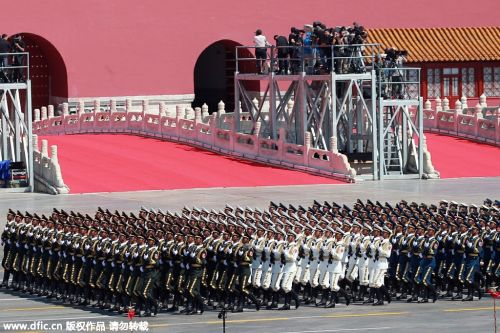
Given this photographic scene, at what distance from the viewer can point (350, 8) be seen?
72.4 m

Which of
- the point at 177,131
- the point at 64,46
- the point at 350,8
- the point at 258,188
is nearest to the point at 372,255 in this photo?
the point at 258,188

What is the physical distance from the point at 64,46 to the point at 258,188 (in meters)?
18.3

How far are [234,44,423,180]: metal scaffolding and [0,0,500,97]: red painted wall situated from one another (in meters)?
11.9

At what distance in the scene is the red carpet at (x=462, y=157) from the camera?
55347 millimetres

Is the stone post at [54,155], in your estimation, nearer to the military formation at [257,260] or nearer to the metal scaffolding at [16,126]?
the metal scaffolding at [16,126]

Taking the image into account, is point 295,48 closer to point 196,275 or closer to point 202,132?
point 202,132

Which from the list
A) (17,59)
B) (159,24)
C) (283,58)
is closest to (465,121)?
(283,58)

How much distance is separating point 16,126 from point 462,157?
14889mm

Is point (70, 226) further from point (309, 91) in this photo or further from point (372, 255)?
A: point (309, 91)

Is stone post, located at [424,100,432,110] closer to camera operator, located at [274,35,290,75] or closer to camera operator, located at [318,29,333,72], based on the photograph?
camera operator, located at [274,35,290,75]

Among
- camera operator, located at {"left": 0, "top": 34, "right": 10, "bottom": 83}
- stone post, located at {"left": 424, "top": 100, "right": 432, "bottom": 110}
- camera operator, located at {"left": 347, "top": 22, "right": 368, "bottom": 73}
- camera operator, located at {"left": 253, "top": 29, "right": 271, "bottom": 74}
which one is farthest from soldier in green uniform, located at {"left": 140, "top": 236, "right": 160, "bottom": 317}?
stone post, located at {"left": 424, "top": 100, "right": 432, "bottom": 110}

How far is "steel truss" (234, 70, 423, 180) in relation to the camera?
5409 centimetres

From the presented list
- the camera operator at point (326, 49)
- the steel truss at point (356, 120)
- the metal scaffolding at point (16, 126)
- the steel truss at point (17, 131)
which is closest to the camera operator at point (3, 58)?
the metal scaffolding at point (16, 126)

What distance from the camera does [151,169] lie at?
53688 mm
